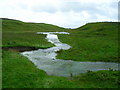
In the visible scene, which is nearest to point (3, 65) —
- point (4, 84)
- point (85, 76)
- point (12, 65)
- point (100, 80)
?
point (12, 65)

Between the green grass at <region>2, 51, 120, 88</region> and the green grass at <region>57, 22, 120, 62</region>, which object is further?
the green grass at <region>57, 22, 120, 62</region>

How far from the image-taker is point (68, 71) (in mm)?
27562

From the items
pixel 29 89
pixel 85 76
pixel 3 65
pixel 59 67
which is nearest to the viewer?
pixel 29 89

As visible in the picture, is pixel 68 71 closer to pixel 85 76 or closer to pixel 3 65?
pixel 85 76

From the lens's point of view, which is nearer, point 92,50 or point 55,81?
point 55,81

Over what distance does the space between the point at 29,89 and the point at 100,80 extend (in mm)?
10027

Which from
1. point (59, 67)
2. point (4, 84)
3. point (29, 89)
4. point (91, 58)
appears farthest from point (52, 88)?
point (91, 58)

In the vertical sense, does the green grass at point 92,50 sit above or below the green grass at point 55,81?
above

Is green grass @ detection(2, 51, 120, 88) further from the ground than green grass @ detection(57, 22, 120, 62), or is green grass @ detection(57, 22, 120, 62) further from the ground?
green grass @ detection(57, 22, 120, 62)

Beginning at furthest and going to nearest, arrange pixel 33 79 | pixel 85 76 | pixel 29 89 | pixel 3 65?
1. pixel 3 65
2. pixel 85 76
3. pixel 33 79
4. pixel 29 89

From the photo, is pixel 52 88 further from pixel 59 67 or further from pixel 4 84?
pixel 59 67

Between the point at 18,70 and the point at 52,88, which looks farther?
the point at 18,70

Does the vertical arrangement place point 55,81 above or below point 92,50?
below

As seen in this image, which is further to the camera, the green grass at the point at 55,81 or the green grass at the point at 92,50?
the green grass at the point at 92,50
